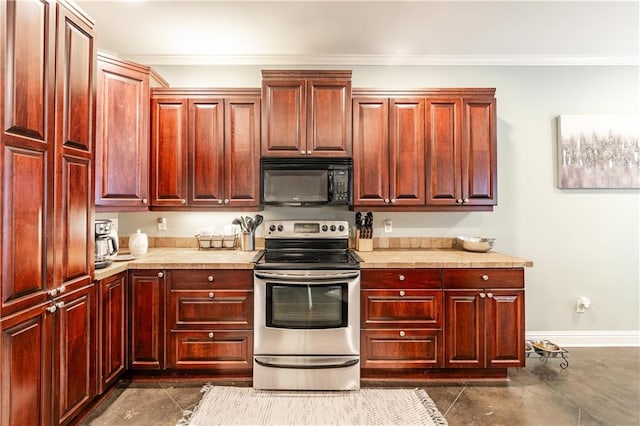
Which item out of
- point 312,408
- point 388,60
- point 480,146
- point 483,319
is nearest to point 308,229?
point 312,408

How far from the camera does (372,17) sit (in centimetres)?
247

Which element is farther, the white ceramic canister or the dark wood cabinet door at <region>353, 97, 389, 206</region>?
the dark wood cabinet door at <region>353, 97, 389, 206</region>

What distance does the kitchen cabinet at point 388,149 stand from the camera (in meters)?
2.77

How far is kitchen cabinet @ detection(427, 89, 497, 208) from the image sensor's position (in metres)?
2.76

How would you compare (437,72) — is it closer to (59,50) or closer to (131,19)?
(131,19)

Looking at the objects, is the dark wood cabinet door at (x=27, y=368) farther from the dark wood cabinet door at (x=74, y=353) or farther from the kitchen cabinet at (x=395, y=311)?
the kitchen cabinet at (x=395, y=311)

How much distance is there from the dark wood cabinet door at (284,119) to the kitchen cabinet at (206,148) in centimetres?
12

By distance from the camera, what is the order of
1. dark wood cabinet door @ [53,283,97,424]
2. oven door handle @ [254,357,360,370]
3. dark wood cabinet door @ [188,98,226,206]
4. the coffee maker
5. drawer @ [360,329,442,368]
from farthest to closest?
dark wood cabinet door @ [188,98,226,206]
drawer @ [360,329,442,368]
oven door handle @ [254,357,360,370]
the coffee maker
dark wood cabinet door @ [53,283,97,424]

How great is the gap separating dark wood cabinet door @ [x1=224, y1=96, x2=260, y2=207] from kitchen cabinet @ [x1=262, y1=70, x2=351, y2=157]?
0.13 meters

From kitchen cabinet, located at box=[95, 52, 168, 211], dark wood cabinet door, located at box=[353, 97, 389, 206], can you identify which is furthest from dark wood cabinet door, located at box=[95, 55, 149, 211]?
dark wood cabinet door, located at box=[353, 97, 389, 206]

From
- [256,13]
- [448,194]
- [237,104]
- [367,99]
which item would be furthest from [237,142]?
[448,194]

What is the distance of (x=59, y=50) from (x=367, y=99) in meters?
2.13

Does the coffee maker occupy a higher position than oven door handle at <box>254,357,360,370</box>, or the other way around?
the coffee maker

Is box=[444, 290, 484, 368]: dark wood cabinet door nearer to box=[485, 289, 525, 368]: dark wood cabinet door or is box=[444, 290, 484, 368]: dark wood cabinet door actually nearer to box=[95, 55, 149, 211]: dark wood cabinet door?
box=[485, 289, 525, 368]: dark wood cabinet door
